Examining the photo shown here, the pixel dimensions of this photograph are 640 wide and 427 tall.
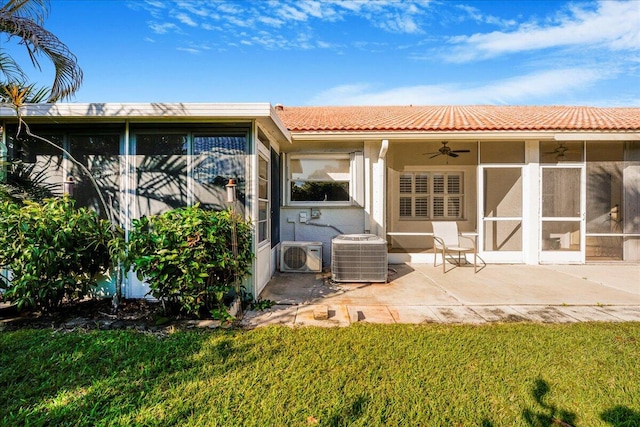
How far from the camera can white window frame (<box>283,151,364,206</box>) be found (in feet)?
25.6

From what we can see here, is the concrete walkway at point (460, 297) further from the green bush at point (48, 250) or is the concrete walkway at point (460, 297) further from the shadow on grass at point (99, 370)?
the green bush at point (48, 250)

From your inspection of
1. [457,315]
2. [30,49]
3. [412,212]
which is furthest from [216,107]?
[412,212]

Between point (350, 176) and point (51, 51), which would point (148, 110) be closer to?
point (51, 51)

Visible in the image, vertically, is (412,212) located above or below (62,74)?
below

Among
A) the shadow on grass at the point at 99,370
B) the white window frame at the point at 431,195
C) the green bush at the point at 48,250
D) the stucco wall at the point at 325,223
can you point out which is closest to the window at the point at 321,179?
the stucco wall at the point at 325,223

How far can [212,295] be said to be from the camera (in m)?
4.21

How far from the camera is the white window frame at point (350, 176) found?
780 cm

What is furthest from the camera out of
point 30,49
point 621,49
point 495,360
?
point 621,49

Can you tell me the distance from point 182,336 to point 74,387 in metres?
1.07

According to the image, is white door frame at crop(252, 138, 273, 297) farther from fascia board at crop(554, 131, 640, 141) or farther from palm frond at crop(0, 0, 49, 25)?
fascia board at crop(554, 131, 640, 141)

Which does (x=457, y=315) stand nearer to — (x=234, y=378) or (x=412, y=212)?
(x=234, y=378)

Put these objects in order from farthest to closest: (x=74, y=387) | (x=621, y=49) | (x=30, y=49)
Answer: (x=621, y=49)
(x=30, y=49)
(x=74, y=387)

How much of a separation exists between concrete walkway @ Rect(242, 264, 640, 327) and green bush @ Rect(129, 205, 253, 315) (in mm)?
718

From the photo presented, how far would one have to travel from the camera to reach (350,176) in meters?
7.94
